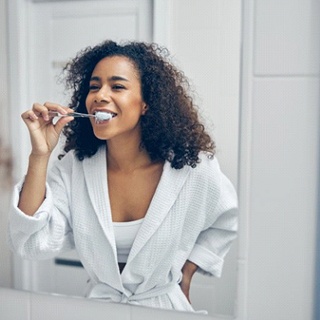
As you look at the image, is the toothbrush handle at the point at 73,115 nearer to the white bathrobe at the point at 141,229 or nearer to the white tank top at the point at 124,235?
the white bathrobe at the point at 141,229

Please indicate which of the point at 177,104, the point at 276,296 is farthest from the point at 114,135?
the point at 276,296

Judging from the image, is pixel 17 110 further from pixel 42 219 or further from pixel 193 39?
pixel 193 39

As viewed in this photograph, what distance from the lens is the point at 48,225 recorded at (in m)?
0.89

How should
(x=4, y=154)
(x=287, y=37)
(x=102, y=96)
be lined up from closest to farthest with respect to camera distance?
(x=287, y=37) → (x=102, y=96) → (x=4, y=154)

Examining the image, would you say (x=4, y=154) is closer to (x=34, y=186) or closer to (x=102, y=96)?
(x=34, y=186)

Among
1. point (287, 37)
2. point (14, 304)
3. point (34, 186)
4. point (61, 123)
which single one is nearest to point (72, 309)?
point (14, 304)

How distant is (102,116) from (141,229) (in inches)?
8.1

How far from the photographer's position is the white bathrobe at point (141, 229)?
0.81m

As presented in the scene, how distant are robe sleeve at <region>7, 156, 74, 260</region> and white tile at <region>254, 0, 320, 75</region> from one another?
411mm

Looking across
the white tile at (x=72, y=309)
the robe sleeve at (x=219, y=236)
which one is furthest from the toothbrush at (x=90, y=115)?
the white tile at (x=72, y=309)

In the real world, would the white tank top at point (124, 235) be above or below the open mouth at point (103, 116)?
below

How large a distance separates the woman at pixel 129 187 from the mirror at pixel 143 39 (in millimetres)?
22

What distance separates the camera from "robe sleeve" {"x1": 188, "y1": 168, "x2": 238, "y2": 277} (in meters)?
0.79

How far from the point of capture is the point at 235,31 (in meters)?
0.77
